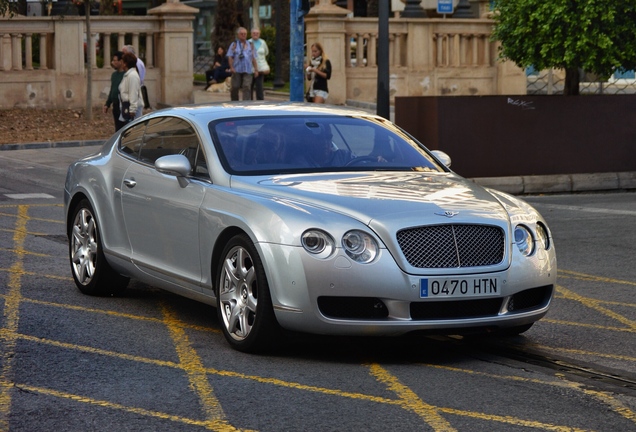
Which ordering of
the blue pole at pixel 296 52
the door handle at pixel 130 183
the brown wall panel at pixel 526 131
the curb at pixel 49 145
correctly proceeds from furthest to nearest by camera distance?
the curb at pixel 49 145, the blue pole at pixel 296 52, the brown wall panel at pixel 526 131, the door handle at pixel 130 183

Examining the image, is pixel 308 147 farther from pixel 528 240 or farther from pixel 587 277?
pixel 587 277

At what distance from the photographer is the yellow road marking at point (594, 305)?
852 centimetres

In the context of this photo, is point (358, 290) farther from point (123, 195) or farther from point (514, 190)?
point (514, 190)

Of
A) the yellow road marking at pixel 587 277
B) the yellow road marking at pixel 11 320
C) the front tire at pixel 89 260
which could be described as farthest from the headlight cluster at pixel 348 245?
the yellow road marking at pixel 587 277

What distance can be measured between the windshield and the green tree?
12.4 metres

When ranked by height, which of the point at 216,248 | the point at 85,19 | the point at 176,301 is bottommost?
the point at 176,301

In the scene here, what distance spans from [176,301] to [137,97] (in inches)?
420

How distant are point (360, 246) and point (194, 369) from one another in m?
1.09

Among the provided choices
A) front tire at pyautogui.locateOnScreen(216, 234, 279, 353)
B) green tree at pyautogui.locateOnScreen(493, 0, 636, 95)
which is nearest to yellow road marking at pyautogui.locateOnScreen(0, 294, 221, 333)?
front tire at pyautogui.locateOnScreen(216, 234, 279, 353)

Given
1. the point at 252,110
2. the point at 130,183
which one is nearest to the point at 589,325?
the point at 252,110

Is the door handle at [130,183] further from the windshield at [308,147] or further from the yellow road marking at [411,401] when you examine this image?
the yellow road marking at [411,401]

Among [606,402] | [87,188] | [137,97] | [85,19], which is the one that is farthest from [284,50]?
[606,402]

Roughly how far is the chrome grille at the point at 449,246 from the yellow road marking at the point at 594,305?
5.77 feet

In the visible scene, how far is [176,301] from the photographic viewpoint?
Result: 360 inches
